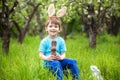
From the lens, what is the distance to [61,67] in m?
5.83

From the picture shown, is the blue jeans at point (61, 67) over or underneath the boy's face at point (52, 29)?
underneath

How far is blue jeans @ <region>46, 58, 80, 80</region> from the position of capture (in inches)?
221

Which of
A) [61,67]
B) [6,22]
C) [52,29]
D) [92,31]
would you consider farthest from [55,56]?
[92,31]

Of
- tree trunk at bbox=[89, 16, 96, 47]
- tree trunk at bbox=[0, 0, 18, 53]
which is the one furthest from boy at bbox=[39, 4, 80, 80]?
tree trunk at bbox=[89, 16, 96, 47]

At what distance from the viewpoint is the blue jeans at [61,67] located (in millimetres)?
5602

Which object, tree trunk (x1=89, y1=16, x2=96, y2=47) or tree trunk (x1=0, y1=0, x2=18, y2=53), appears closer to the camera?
tree trunk (x1=0, y1=0, x2=18, y2=53)

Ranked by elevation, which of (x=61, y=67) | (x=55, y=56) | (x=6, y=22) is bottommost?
(x=61, y=67)

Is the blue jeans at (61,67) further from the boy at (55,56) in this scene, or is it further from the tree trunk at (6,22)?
the tree trunk at (6,22)

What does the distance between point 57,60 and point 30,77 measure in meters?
0.74

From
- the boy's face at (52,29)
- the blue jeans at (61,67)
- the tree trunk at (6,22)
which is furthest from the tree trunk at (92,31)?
the blue jeans at (61,67)

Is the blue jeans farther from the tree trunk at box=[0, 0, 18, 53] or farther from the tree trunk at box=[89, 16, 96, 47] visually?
the tree trunk at box=[89, 16, 96, 47]

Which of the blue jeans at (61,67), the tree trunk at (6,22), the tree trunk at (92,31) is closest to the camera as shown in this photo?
the blue jeans at (61,67)

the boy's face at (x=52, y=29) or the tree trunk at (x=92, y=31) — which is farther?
the tree trunk at (x=92, y=31)

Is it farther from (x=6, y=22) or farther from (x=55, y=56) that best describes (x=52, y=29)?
(x=6, y=22)
